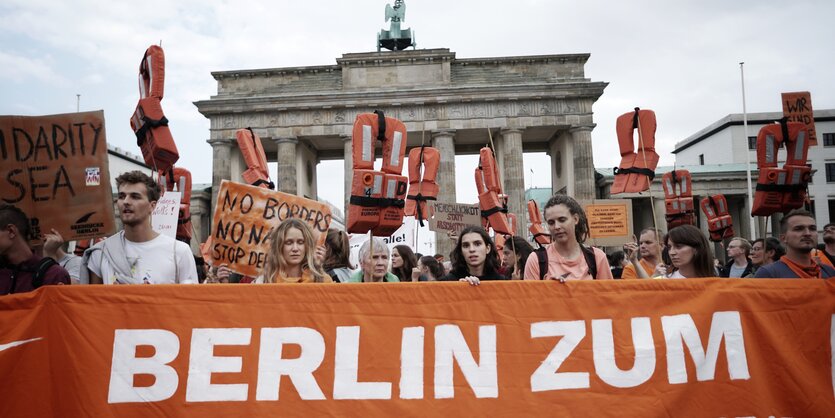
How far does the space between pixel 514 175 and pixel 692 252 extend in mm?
34526

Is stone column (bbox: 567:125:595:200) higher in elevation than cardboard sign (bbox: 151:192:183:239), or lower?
higher

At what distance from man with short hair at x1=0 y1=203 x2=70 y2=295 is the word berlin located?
2.92 ft

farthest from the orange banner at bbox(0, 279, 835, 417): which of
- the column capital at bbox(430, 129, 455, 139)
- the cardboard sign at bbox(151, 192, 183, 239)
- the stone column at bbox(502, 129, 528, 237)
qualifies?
the column capital at bbox(430, 129, 455, 139)

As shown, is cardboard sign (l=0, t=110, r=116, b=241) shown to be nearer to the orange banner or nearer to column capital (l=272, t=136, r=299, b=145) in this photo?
the orange banner

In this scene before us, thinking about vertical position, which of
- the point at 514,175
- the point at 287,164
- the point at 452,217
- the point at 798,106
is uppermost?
the point at 287,164

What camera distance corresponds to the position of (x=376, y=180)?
7508 millimetres

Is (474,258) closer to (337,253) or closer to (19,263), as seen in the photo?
(337,253)

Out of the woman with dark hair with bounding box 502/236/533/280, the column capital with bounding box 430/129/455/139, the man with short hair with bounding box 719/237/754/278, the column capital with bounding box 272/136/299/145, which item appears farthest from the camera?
the column capital with bounding box 272/136/299/145

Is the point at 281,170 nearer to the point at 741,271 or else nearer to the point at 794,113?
the point at 794,113

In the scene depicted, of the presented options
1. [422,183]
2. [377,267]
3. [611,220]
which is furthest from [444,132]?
[377,267]

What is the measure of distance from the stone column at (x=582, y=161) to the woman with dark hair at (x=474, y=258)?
34.5 metres

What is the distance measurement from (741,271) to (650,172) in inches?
101

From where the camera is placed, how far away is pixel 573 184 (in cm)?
3944

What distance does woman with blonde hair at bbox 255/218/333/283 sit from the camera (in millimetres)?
4238
